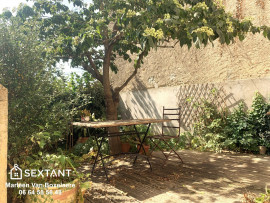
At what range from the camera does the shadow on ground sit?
238 centimetres

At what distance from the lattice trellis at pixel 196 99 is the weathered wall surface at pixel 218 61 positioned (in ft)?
0.61

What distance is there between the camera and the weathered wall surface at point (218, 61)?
15.1ft

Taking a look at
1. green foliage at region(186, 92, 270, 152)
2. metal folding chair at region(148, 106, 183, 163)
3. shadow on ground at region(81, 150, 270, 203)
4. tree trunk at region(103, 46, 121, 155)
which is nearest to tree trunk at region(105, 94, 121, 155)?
tree trunk at region(103, 46, 121, 155)

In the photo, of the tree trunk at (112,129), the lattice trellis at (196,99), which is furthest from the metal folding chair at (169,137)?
the tree trunk at (112,129)

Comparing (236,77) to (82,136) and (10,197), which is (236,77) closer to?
(82,136)

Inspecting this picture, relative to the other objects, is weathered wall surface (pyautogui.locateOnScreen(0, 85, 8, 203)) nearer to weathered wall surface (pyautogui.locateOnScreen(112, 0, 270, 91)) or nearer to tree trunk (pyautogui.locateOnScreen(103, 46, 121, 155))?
tree trunk (pyautogui.locateOnScreen(103, 46, 121, 155))

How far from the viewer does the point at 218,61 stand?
17.2 ft

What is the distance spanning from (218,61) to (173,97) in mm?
1510

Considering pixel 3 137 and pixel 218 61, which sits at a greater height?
pixel 218 61

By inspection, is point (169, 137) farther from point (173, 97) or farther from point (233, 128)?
point (173, 97)

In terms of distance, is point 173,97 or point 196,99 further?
point 173,97

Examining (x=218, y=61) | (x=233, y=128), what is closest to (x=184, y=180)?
(x=233, y=128)

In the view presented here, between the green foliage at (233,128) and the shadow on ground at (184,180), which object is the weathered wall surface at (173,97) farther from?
the shadow on ground at (184,180)

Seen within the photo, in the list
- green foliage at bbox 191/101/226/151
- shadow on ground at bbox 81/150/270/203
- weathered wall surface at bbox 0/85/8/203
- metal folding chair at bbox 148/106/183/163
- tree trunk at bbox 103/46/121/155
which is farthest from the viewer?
green foliage at bbox 191/101/226/151
